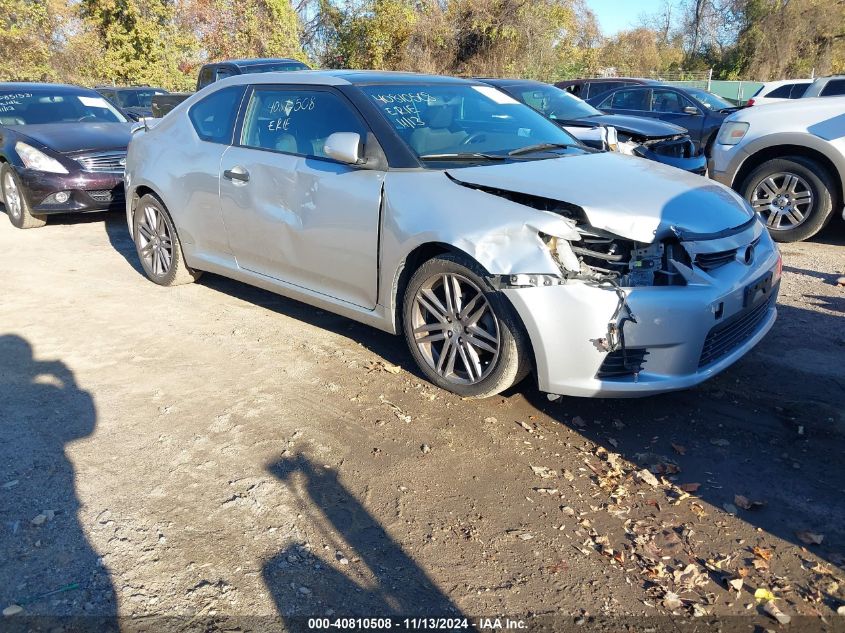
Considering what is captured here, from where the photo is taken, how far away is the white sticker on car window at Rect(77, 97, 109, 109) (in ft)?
31.2

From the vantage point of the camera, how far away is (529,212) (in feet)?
11.5

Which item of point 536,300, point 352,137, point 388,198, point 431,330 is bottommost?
point 431,330

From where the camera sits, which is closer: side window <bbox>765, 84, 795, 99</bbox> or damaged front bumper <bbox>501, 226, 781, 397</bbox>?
damaged front bumper <bbox>501, 226, 781, 397</bbox>

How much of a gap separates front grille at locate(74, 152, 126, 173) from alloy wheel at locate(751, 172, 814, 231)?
23.1 feet

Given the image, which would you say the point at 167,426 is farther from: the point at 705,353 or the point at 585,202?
the point at 705,353

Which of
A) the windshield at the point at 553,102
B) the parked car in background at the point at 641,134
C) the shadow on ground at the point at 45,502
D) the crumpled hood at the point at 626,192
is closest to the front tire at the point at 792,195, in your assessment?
the parked car in background at the point at 641,134

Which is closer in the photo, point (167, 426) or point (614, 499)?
point (614, 499)

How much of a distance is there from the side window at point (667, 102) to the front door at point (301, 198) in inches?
361

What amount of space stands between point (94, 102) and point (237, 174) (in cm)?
612

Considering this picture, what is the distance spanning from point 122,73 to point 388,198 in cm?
2480

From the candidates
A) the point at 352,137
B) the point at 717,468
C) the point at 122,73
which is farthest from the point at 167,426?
the point at 122,73

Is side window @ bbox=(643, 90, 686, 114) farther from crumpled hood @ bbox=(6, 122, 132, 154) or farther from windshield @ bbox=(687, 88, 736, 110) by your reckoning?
crumpled hood @ bbox=(6, 122, 132, 154)

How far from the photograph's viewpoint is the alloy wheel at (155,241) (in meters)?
5.83

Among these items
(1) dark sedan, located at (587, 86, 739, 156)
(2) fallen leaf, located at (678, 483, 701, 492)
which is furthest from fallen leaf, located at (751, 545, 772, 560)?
(1) dark sedan, located at (587, 86, 739, 156)
